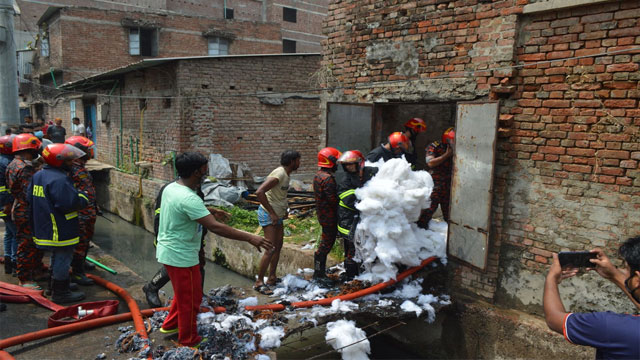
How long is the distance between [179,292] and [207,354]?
60cm

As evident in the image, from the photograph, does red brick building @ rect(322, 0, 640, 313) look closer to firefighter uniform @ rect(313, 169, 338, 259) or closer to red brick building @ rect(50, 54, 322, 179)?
firefighter uniform @ rect(313, 169, 338, 259)

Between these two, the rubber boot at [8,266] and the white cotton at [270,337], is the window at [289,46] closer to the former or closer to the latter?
the rubber boot at [8,266]

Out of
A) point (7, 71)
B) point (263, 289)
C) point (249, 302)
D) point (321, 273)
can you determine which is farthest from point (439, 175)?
point (7, 71)

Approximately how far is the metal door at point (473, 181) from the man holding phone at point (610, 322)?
8.09ft

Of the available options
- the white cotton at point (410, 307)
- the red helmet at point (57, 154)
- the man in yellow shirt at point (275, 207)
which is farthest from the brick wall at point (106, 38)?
the white cotton at point (410, 307)

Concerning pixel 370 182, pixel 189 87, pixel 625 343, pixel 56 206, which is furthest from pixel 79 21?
pixel 625 343

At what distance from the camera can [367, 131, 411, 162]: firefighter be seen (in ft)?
19.7

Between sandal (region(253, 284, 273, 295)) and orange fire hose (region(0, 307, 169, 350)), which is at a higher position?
orange fire hose (region(0, 307, 169, 350))

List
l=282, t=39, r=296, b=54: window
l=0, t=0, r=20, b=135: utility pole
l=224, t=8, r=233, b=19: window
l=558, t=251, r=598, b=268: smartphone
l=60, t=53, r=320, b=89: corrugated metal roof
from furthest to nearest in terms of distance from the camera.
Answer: l=282, t=39, r=296, b=54: window
l=224, t=8, r=233, b=19: window
l=60, t=53, r=320, b=89: corrugated metal roof
l=0, t=0, r=20, b=135: utility pole
l=558, t=251, r=598, b=268: smartphone

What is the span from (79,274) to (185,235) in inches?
110

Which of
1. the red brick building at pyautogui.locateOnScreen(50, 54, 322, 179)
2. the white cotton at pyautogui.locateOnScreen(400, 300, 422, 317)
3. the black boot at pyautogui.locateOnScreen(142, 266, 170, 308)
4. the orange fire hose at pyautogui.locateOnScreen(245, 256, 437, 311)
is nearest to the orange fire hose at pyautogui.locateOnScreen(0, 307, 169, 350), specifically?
the black boot at pyautogui.locateOnScreen(142, 266, 170, 308)

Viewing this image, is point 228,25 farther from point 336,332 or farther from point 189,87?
point 336,332

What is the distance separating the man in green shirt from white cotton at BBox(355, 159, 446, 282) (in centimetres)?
171

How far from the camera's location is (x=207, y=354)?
3596 millimetres
